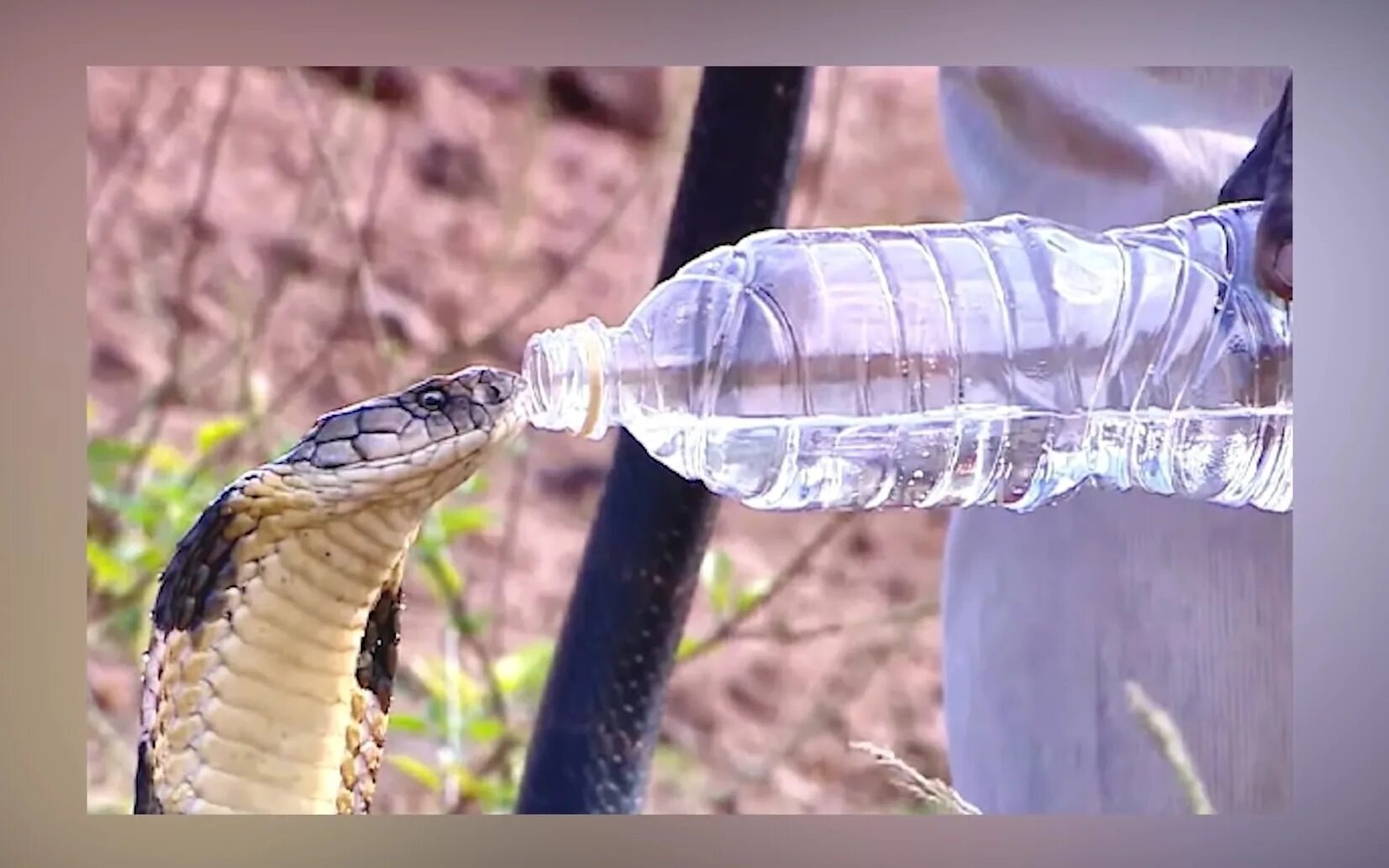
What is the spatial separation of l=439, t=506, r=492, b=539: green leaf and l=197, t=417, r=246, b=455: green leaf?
1.11 ft

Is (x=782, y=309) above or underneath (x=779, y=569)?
above

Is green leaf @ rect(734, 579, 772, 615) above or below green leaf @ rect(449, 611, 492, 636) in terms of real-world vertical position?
above

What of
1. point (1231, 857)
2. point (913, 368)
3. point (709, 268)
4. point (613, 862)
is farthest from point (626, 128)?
point (1231, 857)

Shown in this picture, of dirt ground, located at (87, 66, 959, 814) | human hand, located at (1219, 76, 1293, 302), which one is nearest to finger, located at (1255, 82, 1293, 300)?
human hand, located at (1219, 76, 1293, 302)

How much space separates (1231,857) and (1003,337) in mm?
897

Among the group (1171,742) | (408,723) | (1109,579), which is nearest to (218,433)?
(408,723)

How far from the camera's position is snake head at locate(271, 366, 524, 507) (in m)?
2.00

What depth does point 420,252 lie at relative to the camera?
2076 millimetres

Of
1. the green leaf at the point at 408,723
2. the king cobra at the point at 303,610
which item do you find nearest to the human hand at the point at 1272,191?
the king cobra at the point at 303,610

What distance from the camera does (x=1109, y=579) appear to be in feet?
6.81

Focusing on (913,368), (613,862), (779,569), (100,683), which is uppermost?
(913,368)

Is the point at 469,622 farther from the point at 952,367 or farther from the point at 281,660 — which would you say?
the point at 952,367

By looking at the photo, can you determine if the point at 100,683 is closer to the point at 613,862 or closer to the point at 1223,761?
the point at 613,862

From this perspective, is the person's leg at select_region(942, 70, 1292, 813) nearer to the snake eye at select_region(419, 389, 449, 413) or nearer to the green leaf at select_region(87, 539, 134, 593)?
the snake eye at select_region(419, 389, 449, 413)
